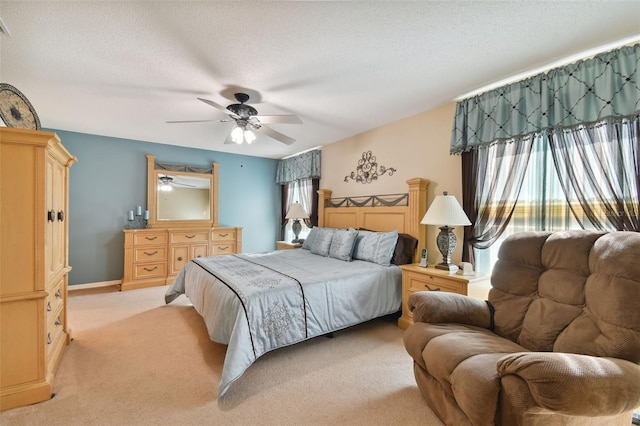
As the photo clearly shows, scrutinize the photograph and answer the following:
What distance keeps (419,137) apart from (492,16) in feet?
5.60

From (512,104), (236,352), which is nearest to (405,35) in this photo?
(512,104)

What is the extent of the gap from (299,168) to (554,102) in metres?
3.96

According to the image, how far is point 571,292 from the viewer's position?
1.62 meters

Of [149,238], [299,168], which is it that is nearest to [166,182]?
[149,238]

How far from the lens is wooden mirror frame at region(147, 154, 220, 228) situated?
4.82 m

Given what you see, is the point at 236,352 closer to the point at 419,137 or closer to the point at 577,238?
the point at 577,238

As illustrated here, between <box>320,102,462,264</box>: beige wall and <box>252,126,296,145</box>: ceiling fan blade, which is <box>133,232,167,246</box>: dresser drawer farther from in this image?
<box>320,102,462,264</box>: beige wall

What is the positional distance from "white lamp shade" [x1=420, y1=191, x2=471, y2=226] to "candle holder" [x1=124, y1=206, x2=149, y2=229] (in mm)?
4570

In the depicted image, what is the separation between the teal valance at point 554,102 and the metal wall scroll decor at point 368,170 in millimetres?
1112

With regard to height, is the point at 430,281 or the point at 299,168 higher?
the point at 299,168

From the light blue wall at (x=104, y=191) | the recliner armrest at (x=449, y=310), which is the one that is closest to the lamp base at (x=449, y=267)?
the recliner armrest at (x=449, y=310)

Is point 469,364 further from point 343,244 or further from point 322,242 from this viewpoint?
point 322,242

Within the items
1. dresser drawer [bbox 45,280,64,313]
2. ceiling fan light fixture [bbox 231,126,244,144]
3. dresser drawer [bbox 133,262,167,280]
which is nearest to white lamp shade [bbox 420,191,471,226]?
ceiling fan light fixture [bbox 231,126,244,144]

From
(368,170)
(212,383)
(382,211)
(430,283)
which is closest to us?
(212,383)
